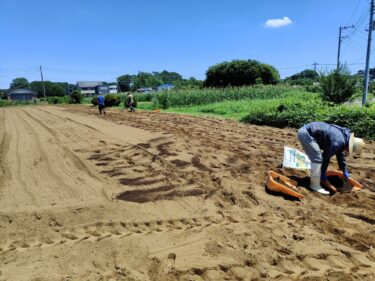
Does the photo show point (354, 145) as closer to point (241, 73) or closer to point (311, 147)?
point (311, 147)

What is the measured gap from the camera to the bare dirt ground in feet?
11.3

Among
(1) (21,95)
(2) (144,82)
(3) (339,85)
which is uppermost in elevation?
(2) (144,82)

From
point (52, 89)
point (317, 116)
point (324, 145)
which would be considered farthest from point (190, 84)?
point (52, 89)

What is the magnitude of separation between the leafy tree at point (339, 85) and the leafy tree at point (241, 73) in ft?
100

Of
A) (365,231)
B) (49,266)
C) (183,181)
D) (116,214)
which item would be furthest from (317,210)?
(49,266)

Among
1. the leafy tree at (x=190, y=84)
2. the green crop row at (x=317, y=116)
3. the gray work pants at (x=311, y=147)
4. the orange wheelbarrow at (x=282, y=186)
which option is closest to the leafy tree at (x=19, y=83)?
the leafy tree at (x=190, y=84)

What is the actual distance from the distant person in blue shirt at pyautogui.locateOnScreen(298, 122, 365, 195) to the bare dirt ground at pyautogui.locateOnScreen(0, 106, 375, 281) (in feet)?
1.24

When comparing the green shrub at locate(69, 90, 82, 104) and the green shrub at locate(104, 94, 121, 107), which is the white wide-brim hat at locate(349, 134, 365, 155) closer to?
the green shrub at locate(104, 94, 121, 107)

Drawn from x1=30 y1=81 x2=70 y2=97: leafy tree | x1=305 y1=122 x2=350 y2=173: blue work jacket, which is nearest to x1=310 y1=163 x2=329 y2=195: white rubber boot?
x1=305 y1=122 x2=350 y2=173: blue work jacket

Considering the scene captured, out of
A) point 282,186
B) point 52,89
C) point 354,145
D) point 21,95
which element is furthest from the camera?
point 52,89

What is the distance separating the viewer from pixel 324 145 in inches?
218

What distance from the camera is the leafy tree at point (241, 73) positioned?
155ft

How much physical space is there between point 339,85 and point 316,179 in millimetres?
12064

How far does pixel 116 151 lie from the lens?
28.5ft
